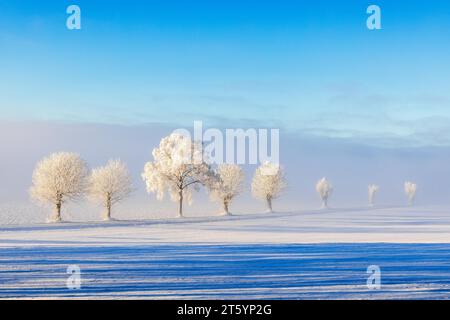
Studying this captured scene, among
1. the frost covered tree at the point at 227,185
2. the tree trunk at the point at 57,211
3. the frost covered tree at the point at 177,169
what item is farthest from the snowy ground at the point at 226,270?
the frost covered tree at the point at 227,185

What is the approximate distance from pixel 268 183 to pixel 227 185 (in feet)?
50.6

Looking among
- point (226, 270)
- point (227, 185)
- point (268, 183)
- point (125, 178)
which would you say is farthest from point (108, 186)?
point (226, 270)

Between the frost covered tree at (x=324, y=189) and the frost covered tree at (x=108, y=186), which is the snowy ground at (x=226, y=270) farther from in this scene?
the frost covered tree at (x=324, y=189)

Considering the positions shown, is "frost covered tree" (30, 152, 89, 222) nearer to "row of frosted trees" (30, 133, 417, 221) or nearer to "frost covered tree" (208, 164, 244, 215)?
"row of frosted trees" (30, 133, 417, 221)

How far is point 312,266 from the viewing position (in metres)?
20.5

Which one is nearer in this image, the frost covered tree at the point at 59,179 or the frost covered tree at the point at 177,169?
the frost covered tree at the point at 59,179

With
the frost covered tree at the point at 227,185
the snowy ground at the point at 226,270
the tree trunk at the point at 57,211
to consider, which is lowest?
the snowy ground at the point at 226,270

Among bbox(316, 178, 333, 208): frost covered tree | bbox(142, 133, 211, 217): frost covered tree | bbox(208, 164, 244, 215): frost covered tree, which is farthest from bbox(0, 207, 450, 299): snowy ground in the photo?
bbox(316, 178, 333, 208): frost covered tree

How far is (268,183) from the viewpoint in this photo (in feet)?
330

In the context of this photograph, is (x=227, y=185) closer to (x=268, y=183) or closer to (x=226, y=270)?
(x=268, y=183)

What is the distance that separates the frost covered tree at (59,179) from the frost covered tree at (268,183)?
144 feet

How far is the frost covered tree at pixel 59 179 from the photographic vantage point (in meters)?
65.1
